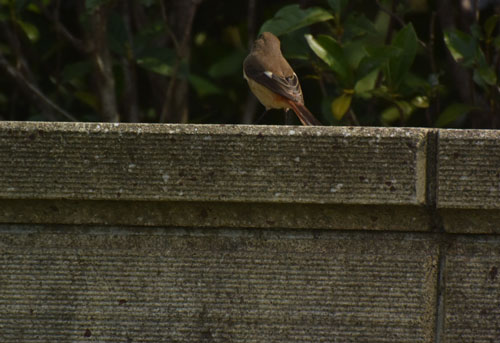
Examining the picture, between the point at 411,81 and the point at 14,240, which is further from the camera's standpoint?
the point at 411,81

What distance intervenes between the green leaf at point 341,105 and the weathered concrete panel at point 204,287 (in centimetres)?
101

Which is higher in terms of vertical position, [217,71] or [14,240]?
[217,71]

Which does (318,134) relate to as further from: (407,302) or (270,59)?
(270,59)

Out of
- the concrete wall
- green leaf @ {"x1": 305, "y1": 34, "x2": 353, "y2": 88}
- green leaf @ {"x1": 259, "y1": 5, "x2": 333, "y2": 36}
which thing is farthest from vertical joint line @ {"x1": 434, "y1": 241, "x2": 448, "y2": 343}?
green leaf @ {"x1": 259, "y1": 5, "x2": 333, "y2": 36}

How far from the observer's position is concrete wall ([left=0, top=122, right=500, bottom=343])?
2500 millimetres

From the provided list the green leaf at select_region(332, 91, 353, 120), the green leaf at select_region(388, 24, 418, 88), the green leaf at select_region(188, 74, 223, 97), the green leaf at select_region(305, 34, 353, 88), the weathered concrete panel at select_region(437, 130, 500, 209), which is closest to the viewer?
the weathered concrete panel at select_region(437, 130, 500, 209)

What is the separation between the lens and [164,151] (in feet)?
8.28

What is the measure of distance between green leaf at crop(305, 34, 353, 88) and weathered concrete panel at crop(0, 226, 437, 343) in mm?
991

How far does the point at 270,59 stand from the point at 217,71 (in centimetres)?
46

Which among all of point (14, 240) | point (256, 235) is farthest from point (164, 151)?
point (14, 240)

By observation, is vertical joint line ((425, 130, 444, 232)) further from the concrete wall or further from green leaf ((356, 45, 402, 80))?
green leaf ((356, 45, 402, 80))

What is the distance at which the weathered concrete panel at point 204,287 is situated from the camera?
2.57 m

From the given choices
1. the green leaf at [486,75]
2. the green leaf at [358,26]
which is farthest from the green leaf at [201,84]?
the green leaf at [486,75]

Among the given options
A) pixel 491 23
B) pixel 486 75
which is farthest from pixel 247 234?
pixel 491 23
